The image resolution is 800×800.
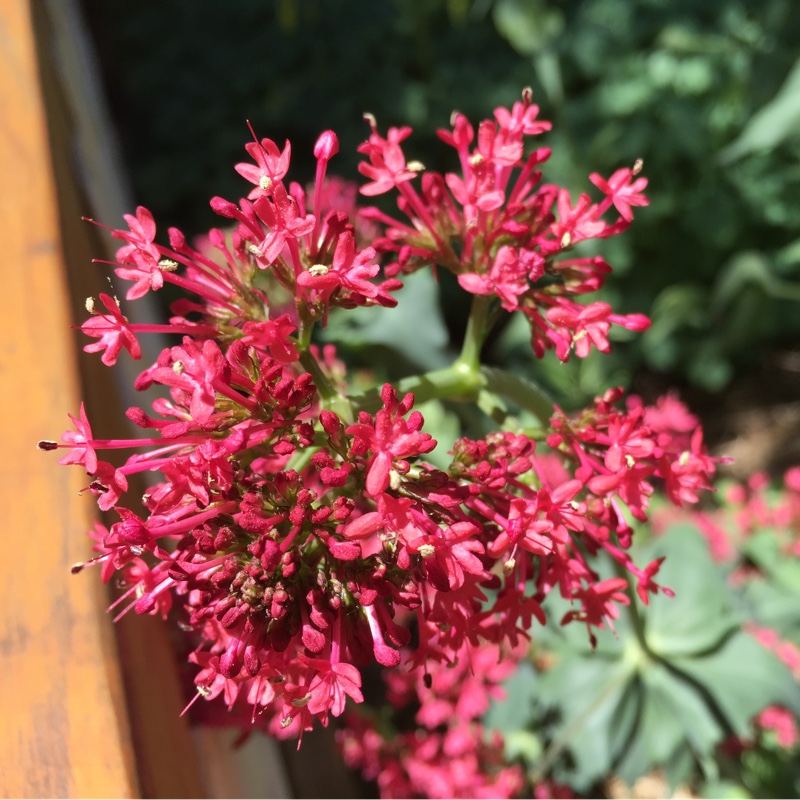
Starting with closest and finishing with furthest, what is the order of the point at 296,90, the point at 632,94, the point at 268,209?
the point at 268,209 < the point at 632,94 < the point at 296,90

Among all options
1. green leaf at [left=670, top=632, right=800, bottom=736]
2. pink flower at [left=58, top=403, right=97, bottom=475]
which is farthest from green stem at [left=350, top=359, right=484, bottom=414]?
green leaf at [left=670, top=632, right=800, bottom=736]

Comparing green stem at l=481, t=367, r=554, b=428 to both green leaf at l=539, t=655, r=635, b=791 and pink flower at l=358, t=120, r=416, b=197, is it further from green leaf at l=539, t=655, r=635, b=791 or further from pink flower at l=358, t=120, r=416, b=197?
green leaf at l=539, t=655, r=635, b=791

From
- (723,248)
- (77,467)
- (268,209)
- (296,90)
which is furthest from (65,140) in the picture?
(723,248)

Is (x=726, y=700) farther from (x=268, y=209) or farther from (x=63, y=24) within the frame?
(x=63, y=24)

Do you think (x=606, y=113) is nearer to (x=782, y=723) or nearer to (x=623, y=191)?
(x=623, y=191)

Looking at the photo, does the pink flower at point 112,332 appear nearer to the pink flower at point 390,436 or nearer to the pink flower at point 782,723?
the pink flower at point 390,436

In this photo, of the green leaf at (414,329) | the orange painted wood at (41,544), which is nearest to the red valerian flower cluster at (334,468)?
the orange painted wood at (41,544)

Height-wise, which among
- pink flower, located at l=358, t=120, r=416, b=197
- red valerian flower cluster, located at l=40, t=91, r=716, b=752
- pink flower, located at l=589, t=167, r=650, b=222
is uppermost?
pink flower, located at l=358, t=120, r=416, b=197

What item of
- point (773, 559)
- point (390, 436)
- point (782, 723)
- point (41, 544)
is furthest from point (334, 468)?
point (773, 559)
